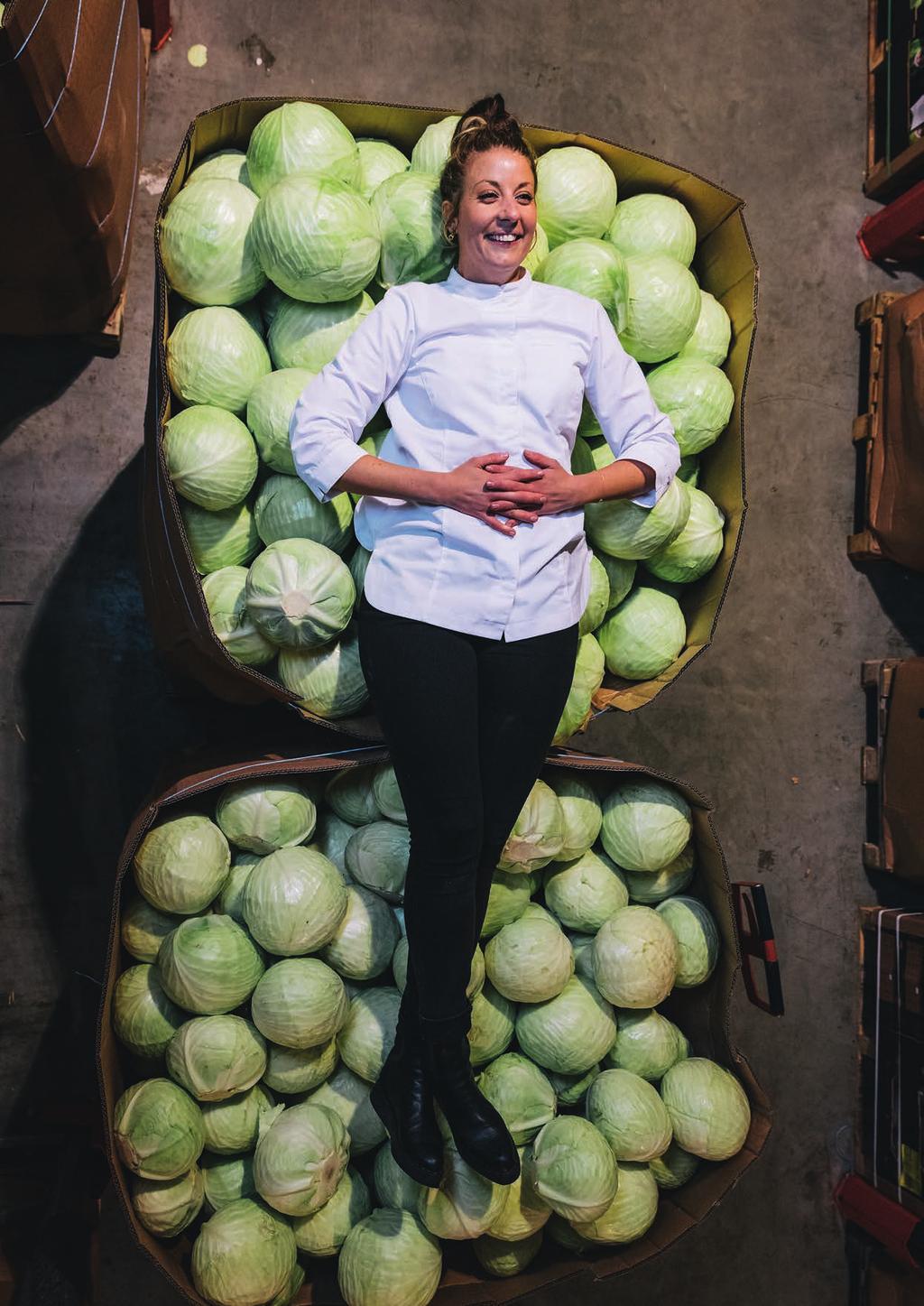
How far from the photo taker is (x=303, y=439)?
1.86 metres

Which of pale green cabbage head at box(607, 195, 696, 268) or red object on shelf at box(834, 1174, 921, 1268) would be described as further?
red object on shelf at box(834, 1174, 921, 1268)

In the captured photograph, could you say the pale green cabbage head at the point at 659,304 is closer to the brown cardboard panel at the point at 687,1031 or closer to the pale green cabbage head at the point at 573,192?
the pale green cabbage head at the point at 573,192

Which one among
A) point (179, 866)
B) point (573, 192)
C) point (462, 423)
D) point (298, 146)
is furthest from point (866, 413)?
point (179, 866)

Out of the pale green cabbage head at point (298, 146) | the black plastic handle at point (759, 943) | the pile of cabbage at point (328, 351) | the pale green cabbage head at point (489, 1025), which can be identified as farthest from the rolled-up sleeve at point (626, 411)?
the pale green cabbage head at point (489, 1025)

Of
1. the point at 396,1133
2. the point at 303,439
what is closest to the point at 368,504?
the point at 303,439

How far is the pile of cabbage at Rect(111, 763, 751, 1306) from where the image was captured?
6.56 feet

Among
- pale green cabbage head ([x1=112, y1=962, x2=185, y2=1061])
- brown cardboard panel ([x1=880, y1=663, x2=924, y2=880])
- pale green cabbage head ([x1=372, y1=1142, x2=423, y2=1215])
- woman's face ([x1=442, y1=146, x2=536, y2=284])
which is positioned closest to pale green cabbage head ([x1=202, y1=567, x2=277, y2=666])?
pale green cabbage head ([x1=112, y1=962, x2=185, y2=1061])

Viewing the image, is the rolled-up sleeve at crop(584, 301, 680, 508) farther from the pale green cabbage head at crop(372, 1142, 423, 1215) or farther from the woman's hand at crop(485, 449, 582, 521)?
the pale green cabbage head at crop(372, 1142, 423, 1215)

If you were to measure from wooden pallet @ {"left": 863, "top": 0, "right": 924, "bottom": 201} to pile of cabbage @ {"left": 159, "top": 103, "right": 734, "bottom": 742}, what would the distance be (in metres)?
1.28

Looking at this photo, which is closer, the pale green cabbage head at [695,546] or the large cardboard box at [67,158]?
the large cardboard box at [67,158]

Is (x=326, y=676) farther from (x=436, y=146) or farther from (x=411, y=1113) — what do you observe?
(x=436, y=146)

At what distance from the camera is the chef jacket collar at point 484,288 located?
6.45 feet

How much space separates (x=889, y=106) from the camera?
3119 mm

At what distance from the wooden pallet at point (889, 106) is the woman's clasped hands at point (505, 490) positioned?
6.98ft
